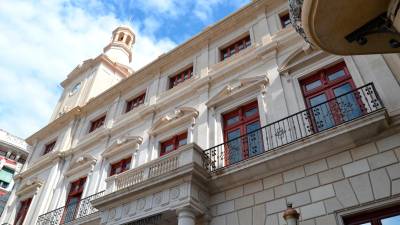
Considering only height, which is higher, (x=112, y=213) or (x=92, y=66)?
(x=92, y=66)

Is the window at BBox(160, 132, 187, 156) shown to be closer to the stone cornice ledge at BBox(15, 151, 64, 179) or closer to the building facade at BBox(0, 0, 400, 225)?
the building facade at BBox(0, 0, 400, 225)

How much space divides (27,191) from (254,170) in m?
13.1

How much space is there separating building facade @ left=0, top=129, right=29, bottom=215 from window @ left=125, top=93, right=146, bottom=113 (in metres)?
20.1

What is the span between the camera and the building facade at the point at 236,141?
7.39m

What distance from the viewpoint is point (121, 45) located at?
91.7 ft

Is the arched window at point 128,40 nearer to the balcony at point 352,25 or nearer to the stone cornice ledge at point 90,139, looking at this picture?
the stone cornice ledge at point 90,139

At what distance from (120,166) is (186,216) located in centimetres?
603

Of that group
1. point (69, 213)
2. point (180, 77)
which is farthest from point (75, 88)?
point (69, 213)

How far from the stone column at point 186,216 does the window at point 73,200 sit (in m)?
6.43

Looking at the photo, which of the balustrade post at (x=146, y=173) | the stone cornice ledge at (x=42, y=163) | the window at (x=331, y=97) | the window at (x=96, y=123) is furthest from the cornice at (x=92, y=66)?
the window at (x=331, y=97)

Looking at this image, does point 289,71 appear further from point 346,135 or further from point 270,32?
point 346,135

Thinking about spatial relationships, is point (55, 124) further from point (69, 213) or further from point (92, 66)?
point (69, 213)

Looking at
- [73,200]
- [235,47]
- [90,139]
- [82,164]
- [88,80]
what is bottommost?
[73,200]

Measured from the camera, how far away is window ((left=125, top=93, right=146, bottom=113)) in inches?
623
